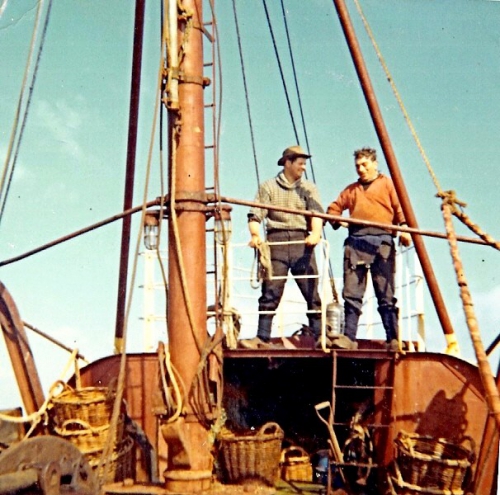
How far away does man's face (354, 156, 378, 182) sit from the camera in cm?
748

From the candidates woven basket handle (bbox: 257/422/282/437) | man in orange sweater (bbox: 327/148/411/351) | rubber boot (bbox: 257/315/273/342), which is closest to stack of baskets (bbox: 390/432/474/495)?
woven basket handle (bbox: 257/422/282/437)

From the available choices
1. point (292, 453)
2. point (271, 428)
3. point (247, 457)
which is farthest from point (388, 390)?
point (292, 453)

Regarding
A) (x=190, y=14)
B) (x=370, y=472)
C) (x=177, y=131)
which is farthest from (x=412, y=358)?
(x=190, y=14)

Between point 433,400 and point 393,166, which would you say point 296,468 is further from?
point 393,166

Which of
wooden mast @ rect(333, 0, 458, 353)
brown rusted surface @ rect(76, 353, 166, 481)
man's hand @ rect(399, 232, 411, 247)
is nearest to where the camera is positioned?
brown rusted surface @ rect(76, 353, 166, 481)

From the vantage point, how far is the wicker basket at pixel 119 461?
18.9ft

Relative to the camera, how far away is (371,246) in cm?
718

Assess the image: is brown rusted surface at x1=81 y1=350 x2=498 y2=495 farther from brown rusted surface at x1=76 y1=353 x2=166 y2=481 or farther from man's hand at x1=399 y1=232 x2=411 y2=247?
man's hand at x1=399 y1=232 x2=411 y2=247

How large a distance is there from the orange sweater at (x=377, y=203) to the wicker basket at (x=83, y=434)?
11.0 ft

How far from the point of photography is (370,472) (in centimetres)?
656

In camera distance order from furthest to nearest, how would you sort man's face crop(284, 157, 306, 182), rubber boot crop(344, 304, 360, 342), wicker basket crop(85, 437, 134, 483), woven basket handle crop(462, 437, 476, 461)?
man's face crop(284, 157, 306, 182) → rubber boot crop(344, 304, 360, 342) → wicker basket crop(85, 437, 134, 483) → woven basket handle crop(462, 437, 476, 461)

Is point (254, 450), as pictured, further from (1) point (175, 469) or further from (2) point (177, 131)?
(2) point (177, 131)

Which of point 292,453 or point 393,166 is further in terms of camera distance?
point 292,453

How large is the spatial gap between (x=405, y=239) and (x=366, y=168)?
0.90 meters
